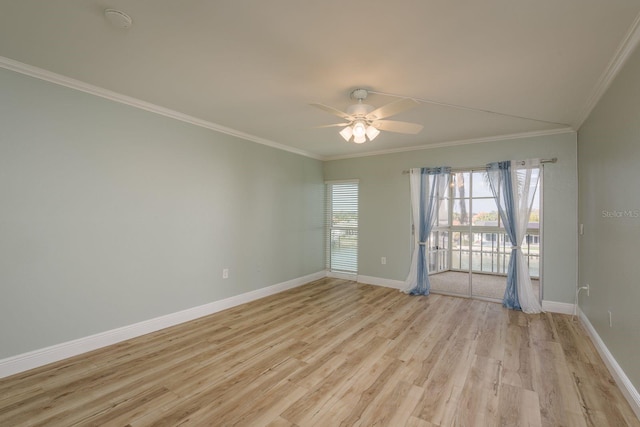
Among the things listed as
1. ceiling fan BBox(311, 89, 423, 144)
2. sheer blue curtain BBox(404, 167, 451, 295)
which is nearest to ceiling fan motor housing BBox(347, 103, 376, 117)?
ceiling fan BBox(311, 89, 423, 144)

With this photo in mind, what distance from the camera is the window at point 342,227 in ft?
18.8

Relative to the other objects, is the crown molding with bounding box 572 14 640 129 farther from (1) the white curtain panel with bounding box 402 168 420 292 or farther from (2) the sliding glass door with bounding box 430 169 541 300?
(1) the white curtain panel with bounding box 402 168 420 292

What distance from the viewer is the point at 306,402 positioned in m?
2.05

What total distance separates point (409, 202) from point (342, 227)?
1.48 m

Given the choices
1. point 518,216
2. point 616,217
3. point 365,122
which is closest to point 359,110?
point 365,122

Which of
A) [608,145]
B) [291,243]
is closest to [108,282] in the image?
[291,243]

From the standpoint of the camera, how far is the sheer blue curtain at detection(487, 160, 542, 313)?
3997 millimetres

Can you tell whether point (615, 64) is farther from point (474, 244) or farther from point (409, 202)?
point (474, 244)

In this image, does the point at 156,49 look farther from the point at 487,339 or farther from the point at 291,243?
the point at 487,339

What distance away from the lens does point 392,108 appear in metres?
2.36

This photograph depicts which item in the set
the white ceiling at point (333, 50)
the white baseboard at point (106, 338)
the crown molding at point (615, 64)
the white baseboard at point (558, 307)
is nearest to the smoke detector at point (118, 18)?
the white ceiling at point (333, 50)

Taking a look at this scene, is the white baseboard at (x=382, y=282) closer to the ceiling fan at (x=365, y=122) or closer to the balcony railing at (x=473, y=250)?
the balcony railing at (x=473, y=250)

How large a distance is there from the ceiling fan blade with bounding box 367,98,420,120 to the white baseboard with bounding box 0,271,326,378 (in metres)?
3.10

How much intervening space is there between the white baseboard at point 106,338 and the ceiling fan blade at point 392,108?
3095mm
